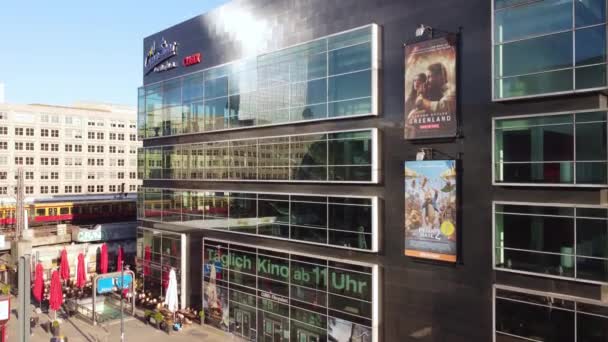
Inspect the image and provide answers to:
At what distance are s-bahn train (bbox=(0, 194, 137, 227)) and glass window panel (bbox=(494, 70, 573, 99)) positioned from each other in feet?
185

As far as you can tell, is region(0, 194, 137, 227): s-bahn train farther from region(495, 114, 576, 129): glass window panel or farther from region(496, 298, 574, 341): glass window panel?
region(495, 114, 576, 129): glass window panel

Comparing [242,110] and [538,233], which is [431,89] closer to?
[538,233]

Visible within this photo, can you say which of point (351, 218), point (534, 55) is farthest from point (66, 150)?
point (534, 55)

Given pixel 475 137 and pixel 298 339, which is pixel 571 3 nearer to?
pixel 475 137

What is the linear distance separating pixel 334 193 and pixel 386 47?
8.01 meters

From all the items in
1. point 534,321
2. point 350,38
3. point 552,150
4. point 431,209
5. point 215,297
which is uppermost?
point 350,38

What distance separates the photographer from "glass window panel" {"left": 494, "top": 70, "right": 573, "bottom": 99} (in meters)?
18.5

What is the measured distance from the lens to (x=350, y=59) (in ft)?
85.1

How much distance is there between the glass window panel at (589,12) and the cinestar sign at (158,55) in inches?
1151

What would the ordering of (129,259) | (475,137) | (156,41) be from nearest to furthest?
1. (475,137)
2. (156,41)
3. (129,259)

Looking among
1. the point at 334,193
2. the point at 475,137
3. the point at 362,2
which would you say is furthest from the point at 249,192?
the point at 475,137

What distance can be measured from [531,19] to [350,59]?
9156 millimetres

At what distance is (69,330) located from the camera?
34312 millimetres

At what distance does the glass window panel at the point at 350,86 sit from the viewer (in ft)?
82.1
